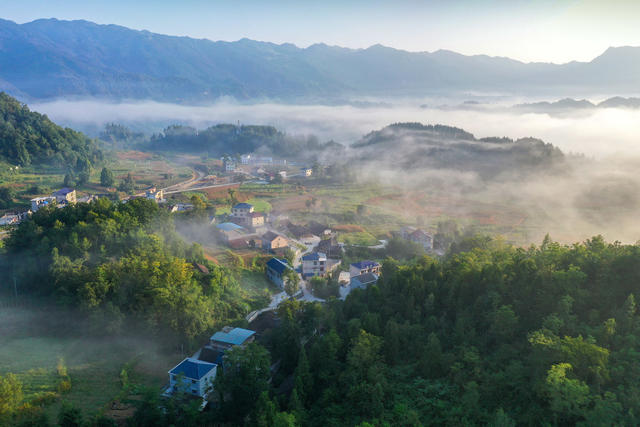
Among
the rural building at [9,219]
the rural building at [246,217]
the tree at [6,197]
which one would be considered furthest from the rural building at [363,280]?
the tree at [6,197]

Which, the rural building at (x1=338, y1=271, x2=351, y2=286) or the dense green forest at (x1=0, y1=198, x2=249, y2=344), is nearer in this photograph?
the dense green forest at (x1=0, y1=198, x2=249, y2=344)

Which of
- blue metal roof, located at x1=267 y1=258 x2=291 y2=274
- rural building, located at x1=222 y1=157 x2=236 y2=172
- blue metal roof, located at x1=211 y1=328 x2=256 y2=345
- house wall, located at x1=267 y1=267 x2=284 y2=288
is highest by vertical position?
rural building, located at x1=222 y1=157 x2=236 y2=172

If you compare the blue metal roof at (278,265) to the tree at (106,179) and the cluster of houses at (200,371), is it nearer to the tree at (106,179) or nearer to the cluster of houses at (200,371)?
the cluster of houses at (200,371)

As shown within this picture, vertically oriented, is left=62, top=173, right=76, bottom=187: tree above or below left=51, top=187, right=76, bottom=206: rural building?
above

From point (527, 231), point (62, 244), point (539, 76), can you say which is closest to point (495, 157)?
point (527, 231)

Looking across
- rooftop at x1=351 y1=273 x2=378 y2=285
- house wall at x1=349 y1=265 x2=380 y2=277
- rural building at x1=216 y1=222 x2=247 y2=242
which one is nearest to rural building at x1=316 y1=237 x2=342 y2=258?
house wall at x1=349 y1=265 x2=380 y2=277

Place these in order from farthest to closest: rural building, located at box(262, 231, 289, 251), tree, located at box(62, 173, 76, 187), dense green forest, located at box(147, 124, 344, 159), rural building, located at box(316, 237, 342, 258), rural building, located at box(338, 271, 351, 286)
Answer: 1. dense green forest, located at box(147, 124, 344, 159)
2. tree, located at box(62, 173, 76, 187)
3. rural building, located at box(262, 231, 289, 251)
4. rural building, located at box(316, 237, 342, 258)
5. rural building, located at box(338, 271, 351, 286)

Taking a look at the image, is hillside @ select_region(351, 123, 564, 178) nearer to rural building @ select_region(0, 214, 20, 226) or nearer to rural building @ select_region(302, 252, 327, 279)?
rural building @ select_region(302, 252, 327, 279)

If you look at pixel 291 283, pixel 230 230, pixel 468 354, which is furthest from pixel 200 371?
pixel 230 230
